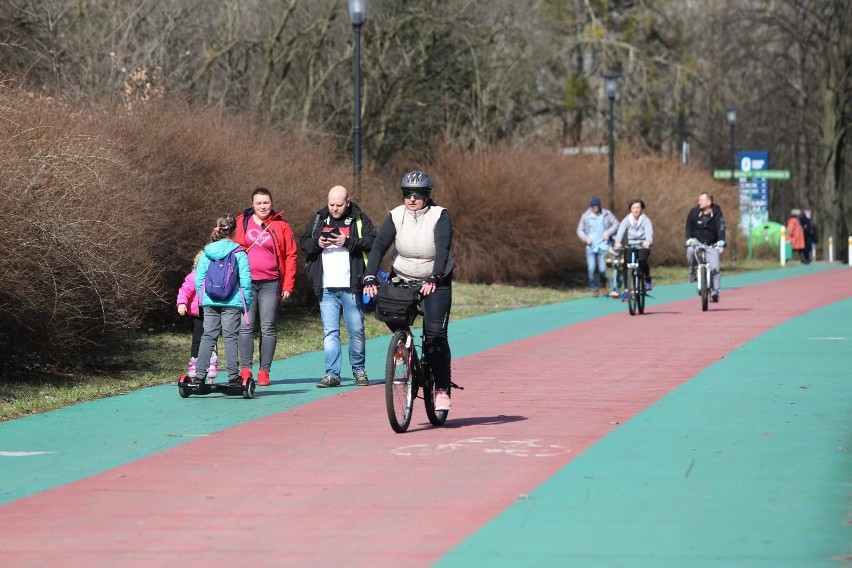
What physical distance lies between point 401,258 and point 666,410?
8.11 ft

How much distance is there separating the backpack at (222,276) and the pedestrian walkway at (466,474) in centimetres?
86

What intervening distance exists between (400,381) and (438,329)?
1.53 feet

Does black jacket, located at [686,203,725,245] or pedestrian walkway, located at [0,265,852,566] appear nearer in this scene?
pedestrian walkway, located at [0,265,852,566]

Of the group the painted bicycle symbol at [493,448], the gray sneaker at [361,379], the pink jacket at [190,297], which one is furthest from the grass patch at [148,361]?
the painted bicycle symbol at [493,448]

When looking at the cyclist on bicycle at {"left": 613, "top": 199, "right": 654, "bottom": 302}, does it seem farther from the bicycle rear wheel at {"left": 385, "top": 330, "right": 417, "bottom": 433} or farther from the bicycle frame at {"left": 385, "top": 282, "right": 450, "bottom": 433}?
the bicycle rear wheel at {"left": 385, "top": 330, "right": 417, "bottom": 433}

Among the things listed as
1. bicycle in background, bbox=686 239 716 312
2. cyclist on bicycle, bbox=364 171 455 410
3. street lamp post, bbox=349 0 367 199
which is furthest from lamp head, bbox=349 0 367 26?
cyclist on bicycle, bbox=364 171 455 410

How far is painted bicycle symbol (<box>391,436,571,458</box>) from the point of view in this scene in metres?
9.73

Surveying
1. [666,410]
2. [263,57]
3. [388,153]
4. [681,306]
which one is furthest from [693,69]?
[666,410]

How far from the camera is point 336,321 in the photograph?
46.4 ft

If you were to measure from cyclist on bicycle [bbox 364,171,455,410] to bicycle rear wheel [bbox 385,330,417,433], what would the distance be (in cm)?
22

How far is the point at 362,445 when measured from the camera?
10.1m

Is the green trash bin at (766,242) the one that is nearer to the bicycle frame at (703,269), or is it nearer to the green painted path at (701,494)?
the bicycle frame at (703,269)

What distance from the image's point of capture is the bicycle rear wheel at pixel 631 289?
2377cm

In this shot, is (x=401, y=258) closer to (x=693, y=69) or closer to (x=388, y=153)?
(x=388, y=153)
